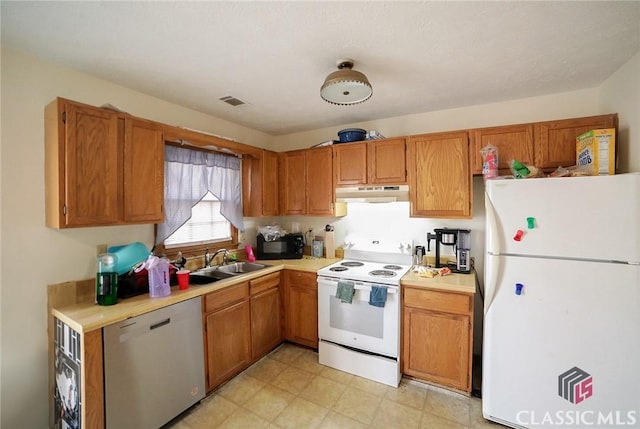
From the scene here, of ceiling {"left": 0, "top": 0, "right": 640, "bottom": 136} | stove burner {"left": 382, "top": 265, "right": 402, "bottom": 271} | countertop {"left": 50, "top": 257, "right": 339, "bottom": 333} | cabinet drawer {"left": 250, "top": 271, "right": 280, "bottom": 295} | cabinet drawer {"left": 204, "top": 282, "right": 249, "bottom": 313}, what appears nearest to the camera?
ceiling {"left": 0, "top": 0, "right": 640, "bottom": 136}

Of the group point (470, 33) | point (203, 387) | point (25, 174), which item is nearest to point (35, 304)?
point (25, 174)

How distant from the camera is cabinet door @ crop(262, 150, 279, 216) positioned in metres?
3.09

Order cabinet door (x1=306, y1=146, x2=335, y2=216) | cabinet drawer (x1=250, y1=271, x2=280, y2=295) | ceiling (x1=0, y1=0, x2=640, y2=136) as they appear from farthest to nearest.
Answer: cabinet door (x1=306, y1=146, x2=335, y2=216), cabinet drawer (x1=250, y1=271, x2=280, y2=295), ceiling (x1=0, y1=0, x2=640, y2=136)

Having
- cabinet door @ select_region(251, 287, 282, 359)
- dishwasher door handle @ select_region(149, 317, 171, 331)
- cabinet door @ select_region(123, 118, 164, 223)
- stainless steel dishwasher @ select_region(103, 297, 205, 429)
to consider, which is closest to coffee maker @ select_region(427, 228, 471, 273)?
cabinet door @ select_region(251, 287, 282, 359)

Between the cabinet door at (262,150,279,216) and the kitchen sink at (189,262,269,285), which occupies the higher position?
the cabinet door at (262,150,279,216)

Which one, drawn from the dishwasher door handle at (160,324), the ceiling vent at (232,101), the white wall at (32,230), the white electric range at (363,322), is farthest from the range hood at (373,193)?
the dishwasher door handle at (160,324)

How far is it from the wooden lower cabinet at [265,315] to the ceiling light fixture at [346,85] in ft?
5.86

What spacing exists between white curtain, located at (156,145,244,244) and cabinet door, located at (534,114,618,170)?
Answer: 9.33ft

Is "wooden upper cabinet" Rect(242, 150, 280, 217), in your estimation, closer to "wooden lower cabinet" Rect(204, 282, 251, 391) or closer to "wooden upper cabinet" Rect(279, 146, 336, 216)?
"wooden upper cabinet" Rect(279, 146, 336, 216)

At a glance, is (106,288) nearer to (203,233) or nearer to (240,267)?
(203,233)

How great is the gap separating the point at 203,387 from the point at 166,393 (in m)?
0.31

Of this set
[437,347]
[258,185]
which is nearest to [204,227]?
[258,185]

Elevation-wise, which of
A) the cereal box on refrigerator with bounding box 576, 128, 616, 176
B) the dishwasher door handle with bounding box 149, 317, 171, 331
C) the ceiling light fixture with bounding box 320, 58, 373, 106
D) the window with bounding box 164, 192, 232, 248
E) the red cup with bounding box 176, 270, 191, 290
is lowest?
the dishwasher door handle with bounding box 149, 317, 171, 331

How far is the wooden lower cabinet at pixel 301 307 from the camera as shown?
2711 mm
